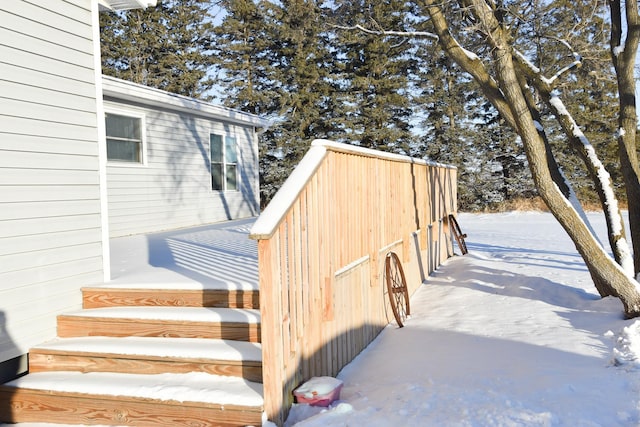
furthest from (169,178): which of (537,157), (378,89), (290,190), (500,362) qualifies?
(378,89)

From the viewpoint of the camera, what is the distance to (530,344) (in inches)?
152

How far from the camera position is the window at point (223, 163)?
35.0ft

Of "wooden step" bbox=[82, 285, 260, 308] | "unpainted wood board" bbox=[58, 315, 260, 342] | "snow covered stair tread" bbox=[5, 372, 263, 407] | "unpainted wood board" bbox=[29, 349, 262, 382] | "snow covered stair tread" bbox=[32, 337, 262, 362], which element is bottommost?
"snow covered stair tread" bbox=[5, 372, 263, 407]

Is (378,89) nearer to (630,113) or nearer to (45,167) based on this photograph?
(630,113)

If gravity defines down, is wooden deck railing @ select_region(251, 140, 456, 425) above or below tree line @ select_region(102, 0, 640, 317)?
below

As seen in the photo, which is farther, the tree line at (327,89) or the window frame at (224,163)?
the tree line at (327,89)

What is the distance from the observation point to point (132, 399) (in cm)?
270

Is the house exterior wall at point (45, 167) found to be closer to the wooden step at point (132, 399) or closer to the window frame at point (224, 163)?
the wooden step at point (132, 399)

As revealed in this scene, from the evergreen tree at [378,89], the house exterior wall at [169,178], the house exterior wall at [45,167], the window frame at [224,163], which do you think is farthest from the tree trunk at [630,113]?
the evergreen tree at [378,89]

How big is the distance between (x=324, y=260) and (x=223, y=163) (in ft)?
26.9

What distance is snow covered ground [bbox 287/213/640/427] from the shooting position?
8.43 ft

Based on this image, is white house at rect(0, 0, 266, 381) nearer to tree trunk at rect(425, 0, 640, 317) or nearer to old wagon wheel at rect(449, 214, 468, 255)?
tree trunk at rect(425, 0, 640, 317)

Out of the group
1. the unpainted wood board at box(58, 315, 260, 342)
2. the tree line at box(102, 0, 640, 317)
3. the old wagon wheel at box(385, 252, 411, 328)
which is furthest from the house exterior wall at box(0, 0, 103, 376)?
the tree line at box(102, 0, 640, 317)

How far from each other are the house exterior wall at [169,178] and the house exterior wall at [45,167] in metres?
4.22
